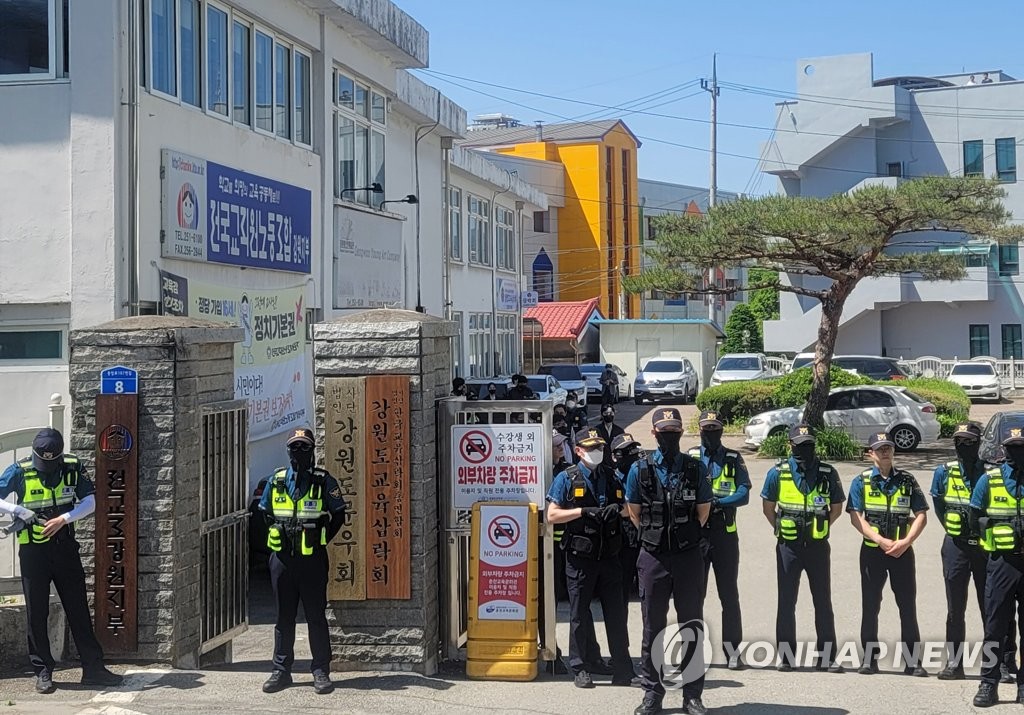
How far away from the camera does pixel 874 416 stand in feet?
77.4

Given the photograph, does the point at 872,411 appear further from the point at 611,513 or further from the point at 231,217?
Result: the point at 611,513

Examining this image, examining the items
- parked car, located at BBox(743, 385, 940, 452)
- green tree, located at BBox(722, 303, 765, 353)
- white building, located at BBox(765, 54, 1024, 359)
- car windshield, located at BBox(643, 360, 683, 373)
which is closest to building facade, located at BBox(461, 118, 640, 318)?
green tree, located at BBox(722, 303, 765, 353)

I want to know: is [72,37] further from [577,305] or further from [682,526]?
[577,305]

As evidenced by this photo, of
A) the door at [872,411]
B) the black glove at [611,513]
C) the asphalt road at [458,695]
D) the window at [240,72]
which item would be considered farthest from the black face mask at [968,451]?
the door at [872,411]

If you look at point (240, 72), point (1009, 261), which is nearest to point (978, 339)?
point (1009, 261)

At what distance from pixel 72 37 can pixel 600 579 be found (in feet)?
25.7

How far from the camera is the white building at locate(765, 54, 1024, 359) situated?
47156mm

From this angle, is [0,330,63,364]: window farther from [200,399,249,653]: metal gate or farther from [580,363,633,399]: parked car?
[580,363,633,399]: parked car

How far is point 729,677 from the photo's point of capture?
7859 mm

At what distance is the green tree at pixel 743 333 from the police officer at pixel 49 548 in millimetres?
51640

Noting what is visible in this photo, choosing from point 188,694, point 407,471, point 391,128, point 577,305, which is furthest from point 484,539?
point 577,305

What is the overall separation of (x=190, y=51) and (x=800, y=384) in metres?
17.5

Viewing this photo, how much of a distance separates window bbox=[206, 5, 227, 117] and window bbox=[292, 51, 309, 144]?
221cm

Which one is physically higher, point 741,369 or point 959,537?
point 741,369
